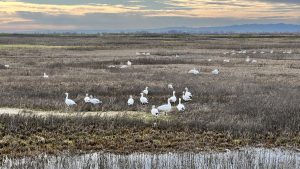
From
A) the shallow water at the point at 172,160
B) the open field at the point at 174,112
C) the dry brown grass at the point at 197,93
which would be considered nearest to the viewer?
the shallow water at the point at 172,160

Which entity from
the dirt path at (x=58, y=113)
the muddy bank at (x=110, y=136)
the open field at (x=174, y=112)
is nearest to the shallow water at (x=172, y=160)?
the muddy bank at (x=110, y=136)

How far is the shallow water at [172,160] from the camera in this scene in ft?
43.2

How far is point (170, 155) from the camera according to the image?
14.9 metres

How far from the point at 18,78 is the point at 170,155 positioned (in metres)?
19.7

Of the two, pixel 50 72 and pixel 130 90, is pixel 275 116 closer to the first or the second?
pixel 130 90

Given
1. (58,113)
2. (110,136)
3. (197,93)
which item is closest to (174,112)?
(110,136)

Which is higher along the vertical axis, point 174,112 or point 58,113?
point 58,113

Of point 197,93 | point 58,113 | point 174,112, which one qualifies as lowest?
point 197,93

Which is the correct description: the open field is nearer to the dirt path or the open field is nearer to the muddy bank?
the muddy bank

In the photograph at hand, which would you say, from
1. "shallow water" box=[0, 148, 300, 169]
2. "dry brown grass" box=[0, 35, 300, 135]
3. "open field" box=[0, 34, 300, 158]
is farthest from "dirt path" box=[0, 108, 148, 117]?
"shallow water" box=[0, 148, 300, 169]

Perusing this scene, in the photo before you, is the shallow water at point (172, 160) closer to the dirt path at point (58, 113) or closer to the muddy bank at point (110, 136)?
the muddy bank at point (110, 136)

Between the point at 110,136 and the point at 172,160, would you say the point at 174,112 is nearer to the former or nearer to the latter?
the point at 110,136

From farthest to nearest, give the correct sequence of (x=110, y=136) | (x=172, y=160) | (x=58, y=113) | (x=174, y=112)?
(x=174, y=112), (x=58, y=113), (x=110, y=136), (x=172, y=160)

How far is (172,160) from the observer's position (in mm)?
14055
